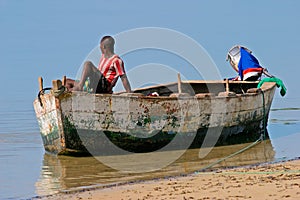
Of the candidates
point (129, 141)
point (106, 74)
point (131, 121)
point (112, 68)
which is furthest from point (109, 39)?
point (129, 141)

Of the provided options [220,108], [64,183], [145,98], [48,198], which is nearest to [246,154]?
[220,108]

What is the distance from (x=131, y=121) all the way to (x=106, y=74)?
0.88m

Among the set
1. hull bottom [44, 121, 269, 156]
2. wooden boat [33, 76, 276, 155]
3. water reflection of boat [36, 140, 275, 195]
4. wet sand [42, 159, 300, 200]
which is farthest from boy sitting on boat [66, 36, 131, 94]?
wet sand [42, 159, 300, 200]

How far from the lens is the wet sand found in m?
6.08

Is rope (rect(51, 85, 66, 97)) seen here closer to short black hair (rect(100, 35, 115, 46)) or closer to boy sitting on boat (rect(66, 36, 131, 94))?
boy sitting on boat (rect(66, 36, 131, 94))

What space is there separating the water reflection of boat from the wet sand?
677mm

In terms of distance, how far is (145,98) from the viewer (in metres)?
9.98

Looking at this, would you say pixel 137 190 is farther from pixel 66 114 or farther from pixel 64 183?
pixel 66 114

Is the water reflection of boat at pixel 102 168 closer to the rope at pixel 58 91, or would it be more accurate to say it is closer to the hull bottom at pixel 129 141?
the hull bottom at pixel 129 141

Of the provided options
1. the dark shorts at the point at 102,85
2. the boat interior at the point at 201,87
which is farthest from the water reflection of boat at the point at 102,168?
the boat interior at the point at 201,87

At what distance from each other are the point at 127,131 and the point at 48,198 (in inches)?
129

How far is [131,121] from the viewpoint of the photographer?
10023mm

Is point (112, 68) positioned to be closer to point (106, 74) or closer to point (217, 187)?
point (106, 74)

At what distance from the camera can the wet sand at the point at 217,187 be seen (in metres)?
6.08
